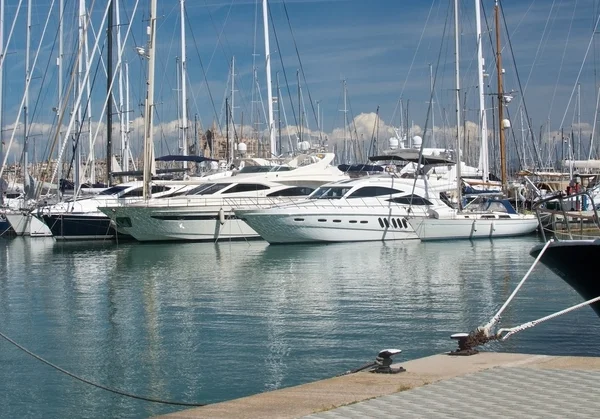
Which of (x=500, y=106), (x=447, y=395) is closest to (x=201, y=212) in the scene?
(x=500, y=106)

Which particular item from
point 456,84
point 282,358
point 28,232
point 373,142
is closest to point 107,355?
point 282,358

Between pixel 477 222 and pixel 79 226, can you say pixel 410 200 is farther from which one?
pixel 79 226

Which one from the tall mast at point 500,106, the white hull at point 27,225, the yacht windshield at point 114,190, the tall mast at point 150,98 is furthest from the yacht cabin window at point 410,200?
the white hull at point 27,225

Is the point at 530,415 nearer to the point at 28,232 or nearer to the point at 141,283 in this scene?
the point at 141,283

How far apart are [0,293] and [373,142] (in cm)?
5377

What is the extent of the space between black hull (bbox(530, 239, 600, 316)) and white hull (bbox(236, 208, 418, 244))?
78.9ft

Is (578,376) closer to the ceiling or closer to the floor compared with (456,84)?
closer to the floor

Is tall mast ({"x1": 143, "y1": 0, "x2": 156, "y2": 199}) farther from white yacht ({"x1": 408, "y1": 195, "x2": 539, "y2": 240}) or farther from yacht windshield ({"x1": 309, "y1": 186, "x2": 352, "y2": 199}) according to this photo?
white yacht ({"x1": 408, "y1": 195, "x2": 539, "y2": 240})

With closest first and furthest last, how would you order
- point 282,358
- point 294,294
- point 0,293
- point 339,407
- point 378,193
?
point 339,407
point 282,358
point 294,294
point 0,293
point 378,193

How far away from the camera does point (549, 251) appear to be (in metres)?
14.1

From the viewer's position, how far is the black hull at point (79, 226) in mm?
44375

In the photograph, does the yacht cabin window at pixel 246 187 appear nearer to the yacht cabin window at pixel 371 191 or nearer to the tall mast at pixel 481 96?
the yacht cabin window at pixel 371 191

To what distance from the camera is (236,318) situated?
1902cm

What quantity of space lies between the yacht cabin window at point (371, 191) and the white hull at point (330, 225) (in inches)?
26.2
